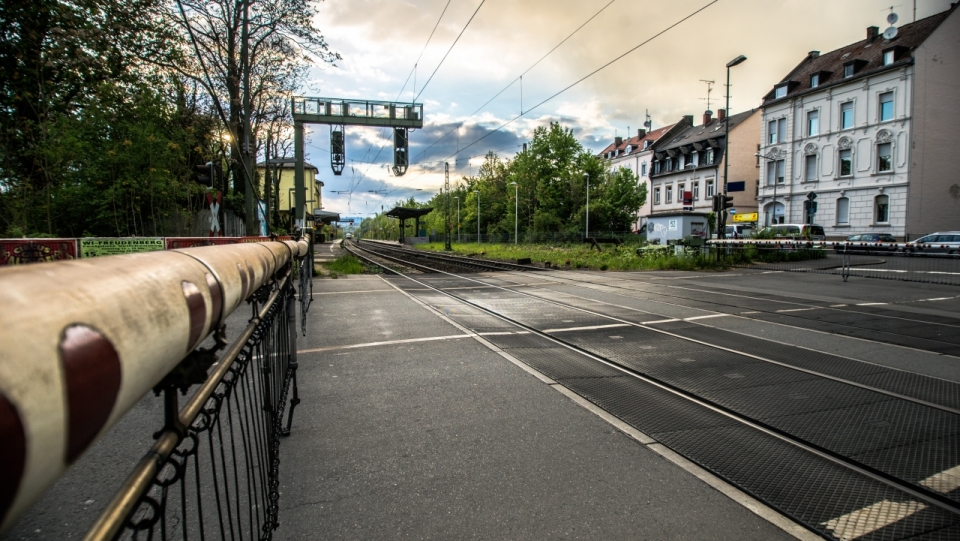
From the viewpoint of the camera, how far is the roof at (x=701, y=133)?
5675cm

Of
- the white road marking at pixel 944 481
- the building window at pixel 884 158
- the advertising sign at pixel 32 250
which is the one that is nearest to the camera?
the white road marking at pixel 944 481

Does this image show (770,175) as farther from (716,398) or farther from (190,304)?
(190,304)

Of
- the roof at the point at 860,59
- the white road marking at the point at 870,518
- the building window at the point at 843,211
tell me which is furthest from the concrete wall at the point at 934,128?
the white road marking at the point at 870,518

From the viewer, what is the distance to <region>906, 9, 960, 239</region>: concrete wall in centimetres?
3478

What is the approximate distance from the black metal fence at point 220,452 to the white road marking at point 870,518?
2.97 m

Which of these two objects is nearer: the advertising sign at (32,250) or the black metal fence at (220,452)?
the black metal fence at (220,452)

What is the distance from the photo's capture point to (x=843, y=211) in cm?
3950

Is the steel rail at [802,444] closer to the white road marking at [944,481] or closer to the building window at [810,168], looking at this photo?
the white road marking at [944,481]

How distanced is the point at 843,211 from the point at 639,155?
3380 centimetres

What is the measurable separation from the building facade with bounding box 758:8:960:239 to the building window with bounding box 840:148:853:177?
0.24ft

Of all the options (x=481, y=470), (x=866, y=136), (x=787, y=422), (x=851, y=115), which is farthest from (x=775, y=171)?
(x=481, y=470)

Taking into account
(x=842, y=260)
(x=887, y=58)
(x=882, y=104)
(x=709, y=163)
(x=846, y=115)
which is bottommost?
(x=842, y=260)

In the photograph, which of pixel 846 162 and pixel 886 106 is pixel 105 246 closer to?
pixel 886 106

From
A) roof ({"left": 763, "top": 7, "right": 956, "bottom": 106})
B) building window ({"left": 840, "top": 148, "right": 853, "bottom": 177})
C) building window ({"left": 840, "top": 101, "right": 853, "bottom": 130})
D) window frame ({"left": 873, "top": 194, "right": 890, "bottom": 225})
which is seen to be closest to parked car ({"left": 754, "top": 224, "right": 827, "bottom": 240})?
window frame ({"left": 873, "top": 194, "right": 890, "bottom": 225})
